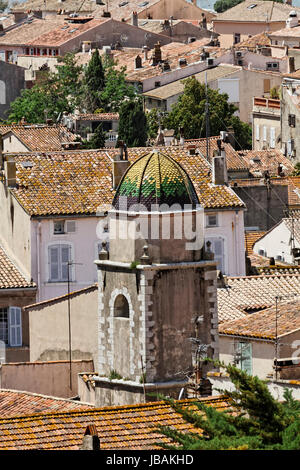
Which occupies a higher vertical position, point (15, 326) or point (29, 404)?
point (15, 326)

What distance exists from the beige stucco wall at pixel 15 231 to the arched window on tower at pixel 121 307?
65.0 feet

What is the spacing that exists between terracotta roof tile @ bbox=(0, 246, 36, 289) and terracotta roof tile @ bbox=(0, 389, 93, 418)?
16981 mm

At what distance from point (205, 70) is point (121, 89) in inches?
302

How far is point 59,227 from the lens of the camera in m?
49.5

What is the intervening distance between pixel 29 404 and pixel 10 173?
67.5ft

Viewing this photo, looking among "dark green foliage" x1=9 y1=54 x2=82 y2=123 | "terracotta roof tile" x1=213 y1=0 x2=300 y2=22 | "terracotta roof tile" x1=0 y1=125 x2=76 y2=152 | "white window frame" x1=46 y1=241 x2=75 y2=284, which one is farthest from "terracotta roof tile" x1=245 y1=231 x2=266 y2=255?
"terracotta roof tile" x1=213 y1=0 x2=300 y2=22

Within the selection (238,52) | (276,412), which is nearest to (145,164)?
(276,412)

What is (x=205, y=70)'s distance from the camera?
110 m

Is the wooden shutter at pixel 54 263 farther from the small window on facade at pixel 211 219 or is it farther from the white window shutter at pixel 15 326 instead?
the small window on facade at pixel 211 219

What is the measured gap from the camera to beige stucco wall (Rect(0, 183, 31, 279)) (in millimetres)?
48938

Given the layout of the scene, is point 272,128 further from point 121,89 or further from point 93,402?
point 93,402

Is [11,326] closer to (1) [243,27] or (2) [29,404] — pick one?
(2) [29,404]

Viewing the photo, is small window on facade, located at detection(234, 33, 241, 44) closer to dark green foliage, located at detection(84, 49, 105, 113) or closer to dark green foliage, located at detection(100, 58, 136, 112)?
dark green foliage, located at detection(84, 49, 105, 113)

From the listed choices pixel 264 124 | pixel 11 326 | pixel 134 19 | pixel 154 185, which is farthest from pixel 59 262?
pixel 134 19
